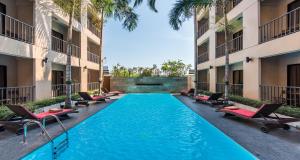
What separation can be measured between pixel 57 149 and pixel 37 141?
1103 millimetres

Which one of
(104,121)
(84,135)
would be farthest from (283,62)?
(84,135)

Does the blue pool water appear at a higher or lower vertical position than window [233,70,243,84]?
lower

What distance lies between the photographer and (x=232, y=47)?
61.2 ft

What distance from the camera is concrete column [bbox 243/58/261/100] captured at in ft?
41.9

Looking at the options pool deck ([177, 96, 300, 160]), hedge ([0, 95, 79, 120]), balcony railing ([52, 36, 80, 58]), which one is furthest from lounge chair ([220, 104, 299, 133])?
balcony railing ([52, 36, 80, 58])

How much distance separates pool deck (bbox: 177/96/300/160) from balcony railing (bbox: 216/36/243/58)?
390 inches

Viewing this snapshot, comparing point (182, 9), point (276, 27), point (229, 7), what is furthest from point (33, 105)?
point (229, 7)

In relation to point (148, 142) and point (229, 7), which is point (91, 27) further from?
point (148, 142)

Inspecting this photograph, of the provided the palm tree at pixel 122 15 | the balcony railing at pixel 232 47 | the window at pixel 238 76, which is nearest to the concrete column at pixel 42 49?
the palm tree at pixel 122 15

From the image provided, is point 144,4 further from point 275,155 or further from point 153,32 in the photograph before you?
point 153,32

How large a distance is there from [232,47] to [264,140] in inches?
532

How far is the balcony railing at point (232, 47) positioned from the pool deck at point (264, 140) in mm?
9904

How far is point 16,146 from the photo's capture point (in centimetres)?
573

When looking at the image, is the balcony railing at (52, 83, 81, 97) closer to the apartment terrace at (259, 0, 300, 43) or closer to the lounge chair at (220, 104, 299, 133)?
the lounge chair at (220, 104, 299, 133)
